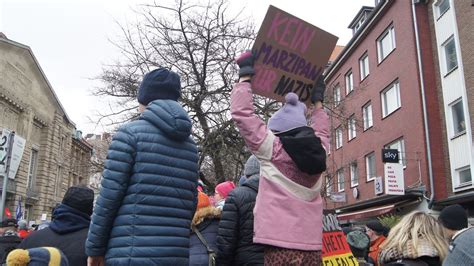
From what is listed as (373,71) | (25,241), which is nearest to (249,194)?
(25,241)

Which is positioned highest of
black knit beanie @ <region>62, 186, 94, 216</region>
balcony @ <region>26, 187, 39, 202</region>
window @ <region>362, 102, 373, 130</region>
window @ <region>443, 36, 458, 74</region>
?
window @ <region>443, 36, 458, 74</region>

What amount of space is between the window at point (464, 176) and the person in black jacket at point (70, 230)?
686 inches

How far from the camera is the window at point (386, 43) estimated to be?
23.8 m

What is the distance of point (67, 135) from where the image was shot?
44.8 metres

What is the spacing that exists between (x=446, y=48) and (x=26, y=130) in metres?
A: 30.5

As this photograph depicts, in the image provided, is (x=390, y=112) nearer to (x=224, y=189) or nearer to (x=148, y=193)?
(x=224, y=189)

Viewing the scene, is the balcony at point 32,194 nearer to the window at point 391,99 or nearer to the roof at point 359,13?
the window at point 391,99

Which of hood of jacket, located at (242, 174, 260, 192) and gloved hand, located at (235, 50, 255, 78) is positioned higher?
gloved hand, located at (235, 50, 255, 78)

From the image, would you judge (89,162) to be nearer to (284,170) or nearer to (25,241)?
(25,241)

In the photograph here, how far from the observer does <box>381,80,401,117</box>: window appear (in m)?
22.9

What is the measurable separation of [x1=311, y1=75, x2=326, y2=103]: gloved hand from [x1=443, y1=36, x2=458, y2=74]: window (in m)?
17.9

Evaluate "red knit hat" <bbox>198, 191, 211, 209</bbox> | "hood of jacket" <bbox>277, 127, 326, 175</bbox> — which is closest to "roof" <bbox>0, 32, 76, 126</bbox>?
"red knit hat" <bbox>198, 191, 211, 209</bbox>

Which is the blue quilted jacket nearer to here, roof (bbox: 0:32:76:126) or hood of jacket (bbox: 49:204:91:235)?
hood of jacket (bbox: 49:204:91:235)

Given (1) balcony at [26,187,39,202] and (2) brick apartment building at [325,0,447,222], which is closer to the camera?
(2) brick apartment building at [325,0,447,222]
